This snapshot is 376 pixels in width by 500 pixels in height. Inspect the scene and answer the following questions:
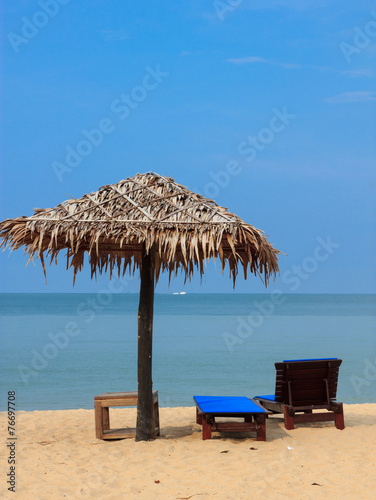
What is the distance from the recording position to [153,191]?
581 centimetres

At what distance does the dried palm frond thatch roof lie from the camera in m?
5.31

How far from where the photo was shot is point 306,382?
6145 mm

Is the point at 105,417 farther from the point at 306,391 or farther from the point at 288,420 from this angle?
the point at 306,391

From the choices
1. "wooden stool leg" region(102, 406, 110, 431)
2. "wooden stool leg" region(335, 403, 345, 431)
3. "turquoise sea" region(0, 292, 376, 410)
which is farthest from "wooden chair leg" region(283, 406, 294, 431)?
"turquoise sea" region(0, 292, 376, 410)

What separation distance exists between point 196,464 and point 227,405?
3.34 feet

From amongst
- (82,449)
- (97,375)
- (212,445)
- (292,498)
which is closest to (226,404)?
(212,445)

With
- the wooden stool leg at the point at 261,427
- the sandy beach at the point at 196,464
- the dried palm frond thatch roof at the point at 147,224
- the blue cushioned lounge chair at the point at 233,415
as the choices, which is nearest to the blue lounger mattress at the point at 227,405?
the blue cushioned lounge chair at the point at 233,415

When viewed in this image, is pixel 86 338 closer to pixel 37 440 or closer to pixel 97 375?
pixel 97 375

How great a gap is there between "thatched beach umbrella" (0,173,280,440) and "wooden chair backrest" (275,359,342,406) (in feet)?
3.36

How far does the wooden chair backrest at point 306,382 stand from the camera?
6047 millimetres

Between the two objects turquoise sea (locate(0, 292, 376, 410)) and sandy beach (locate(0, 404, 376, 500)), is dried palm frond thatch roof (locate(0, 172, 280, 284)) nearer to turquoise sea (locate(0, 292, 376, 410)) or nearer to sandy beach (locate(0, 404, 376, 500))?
sandy beach (locate(0, 404, 376, 500))

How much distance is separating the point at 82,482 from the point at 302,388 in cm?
272

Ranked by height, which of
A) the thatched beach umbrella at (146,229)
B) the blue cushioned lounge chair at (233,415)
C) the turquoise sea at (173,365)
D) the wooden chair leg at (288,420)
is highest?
the thatched beach umbrella at (146,229)

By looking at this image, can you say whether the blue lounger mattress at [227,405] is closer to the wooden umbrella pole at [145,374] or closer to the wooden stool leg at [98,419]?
the wooden umbrella pole at [145,374]
